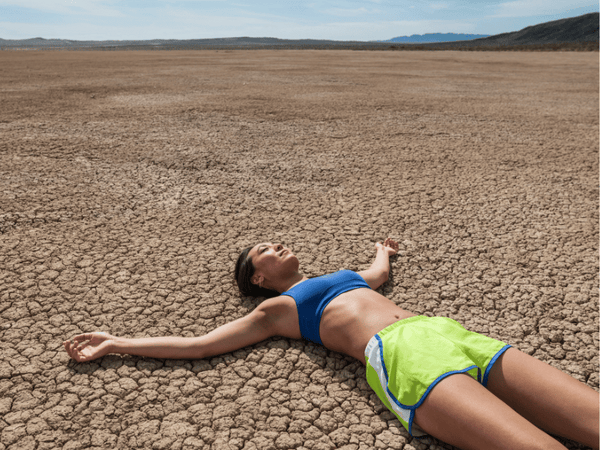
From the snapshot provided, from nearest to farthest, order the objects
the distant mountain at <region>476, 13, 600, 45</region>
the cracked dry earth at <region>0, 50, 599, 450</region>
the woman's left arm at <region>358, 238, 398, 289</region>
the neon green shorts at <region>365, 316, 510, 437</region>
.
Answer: the neon green shorts at <region>365, 316, 510, 437</region> < the cracked dry earth at <region>0, 50, 599, 450</region> < the woman's left arm at <region>358, 238, 398, 289</region> < the distant mountain at <region>476, 13, 600, 45</region>

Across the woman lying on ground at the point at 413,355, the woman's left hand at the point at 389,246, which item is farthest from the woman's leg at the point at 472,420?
the woman's left hand at the point at 389,246

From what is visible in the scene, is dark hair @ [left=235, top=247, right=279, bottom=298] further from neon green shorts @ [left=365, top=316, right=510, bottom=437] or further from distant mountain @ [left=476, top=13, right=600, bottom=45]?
distant mountain @ [left=476, top=13, right=600, bottom=45]

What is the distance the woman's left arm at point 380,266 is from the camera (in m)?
2.77

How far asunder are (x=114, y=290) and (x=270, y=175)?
2.47 m

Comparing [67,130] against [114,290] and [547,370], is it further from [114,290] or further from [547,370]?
[547,370]

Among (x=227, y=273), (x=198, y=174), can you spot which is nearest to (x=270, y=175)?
(x=198, y=174)

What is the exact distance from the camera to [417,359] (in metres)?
1.78

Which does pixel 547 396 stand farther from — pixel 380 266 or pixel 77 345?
pixel 77 345

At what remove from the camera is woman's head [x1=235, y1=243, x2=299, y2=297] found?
255cm

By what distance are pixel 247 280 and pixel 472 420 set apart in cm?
149

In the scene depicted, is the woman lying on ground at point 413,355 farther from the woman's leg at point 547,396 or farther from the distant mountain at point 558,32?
the distant mountain at point 558,32

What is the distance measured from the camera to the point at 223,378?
212 centimetres

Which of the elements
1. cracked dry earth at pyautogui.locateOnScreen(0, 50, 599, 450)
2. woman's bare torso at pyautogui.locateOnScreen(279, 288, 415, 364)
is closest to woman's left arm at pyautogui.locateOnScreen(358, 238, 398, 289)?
cracked dry earth at pyautogui.locateOnScreen(0, 50, 599, 450)

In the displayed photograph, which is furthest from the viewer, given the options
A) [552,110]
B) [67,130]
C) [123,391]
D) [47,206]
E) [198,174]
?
[552,110]
